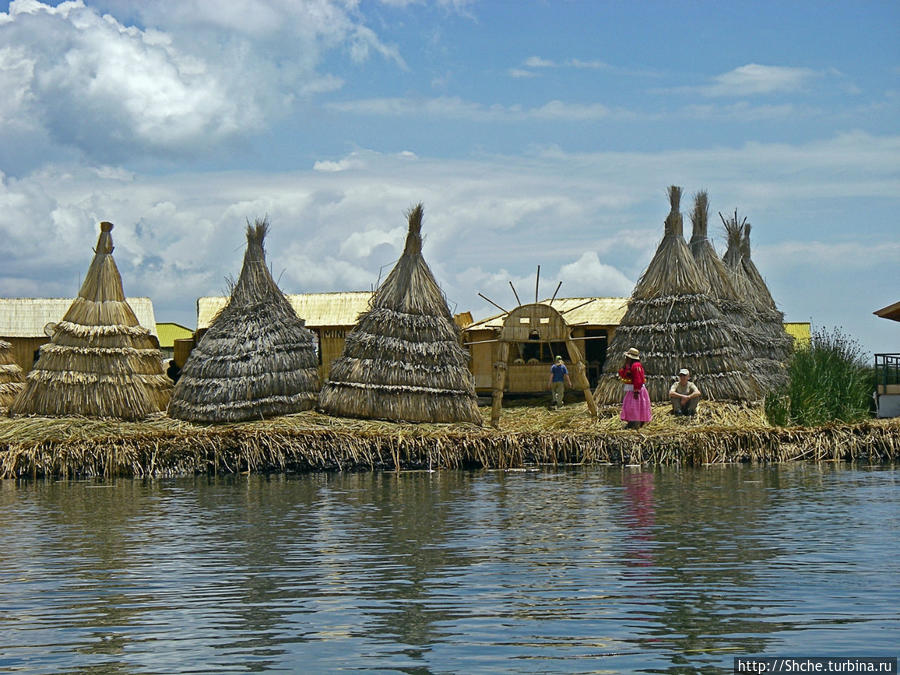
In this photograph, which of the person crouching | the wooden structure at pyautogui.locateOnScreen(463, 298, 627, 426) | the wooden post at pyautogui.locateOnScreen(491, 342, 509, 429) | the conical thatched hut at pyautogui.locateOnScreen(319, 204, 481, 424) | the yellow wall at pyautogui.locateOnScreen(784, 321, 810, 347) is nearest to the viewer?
the person crouching

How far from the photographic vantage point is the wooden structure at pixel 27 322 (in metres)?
43.0

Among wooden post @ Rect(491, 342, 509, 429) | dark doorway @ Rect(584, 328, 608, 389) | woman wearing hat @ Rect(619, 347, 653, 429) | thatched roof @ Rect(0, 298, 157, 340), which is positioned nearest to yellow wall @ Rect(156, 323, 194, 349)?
thatched roof @ Rect(0, 298, 157, 340)

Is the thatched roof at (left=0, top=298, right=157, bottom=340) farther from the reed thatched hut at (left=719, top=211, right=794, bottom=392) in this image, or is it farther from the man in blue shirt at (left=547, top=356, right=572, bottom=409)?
the reed thatched hut at (left=719, top=211, right=794, bottom=392)

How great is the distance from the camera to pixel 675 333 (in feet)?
103

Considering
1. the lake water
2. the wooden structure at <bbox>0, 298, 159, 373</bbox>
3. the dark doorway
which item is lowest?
the lake water

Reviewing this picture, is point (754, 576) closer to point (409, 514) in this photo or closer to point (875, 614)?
point (875, 614)

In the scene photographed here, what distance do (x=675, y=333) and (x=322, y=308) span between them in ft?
41.1

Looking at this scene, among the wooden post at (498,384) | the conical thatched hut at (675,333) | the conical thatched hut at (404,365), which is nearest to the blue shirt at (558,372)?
the conical thatched hut at (675,333)

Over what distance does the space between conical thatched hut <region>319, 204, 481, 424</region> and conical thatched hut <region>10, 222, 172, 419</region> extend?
4.61 metres

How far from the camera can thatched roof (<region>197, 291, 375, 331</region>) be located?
38.6m

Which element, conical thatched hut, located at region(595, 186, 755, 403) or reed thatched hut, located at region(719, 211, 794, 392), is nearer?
conical thatched hut, located at region(595, 186, 755, 403)

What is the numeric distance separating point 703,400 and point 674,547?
616 inches

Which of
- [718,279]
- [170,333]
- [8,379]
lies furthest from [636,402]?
[170,333]

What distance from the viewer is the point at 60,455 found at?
83.4ft
